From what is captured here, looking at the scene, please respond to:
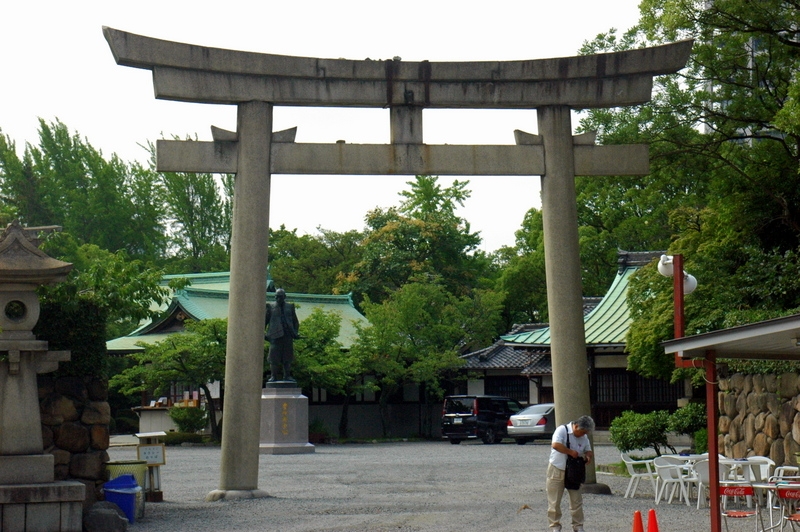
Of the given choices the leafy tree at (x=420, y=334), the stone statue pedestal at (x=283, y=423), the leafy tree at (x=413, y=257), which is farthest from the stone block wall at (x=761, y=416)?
the leafy tree at (x=413, y=257)

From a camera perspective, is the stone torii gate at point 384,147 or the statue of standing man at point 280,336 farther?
the statue of standing man at point 280,336

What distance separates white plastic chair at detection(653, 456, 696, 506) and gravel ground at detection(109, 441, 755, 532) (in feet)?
0.66

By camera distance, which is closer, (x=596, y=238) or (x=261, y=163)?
(x=261, y=163)

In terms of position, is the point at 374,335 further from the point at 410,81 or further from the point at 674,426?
the point at 410,81

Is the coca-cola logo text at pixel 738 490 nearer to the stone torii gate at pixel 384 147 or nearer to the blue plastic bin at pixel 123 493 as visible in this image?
the stone torii gate at pixel 384 147

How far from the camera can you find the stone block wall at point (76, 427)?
41.1ft

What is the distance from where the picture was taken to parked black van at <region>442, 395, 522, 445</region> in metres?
36.0

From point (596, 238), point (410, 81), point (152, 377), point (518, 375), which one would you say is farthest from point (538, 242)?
point (410, 81)

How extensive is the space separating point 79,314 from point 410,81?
5662mm

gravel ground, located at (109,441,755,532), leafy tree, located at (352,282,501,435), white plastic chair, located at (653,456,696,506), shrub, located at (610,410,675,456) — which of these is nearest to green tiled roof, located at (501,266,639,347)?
leafy tree, located at (352,282,501,435)

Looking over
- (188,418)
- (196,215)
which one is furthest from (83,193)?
(188,418)

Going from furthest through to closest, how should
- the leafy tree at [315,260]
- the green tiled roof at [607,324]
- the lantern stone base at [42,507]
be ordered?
the leafy tree at [315,260] < the green tiled roof at [607,324] < the lantern stone base at [42,507]

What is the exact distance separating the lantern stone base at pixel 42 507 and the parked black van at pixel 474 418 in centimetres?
2507

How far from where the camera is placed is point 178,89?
47.4 ft
